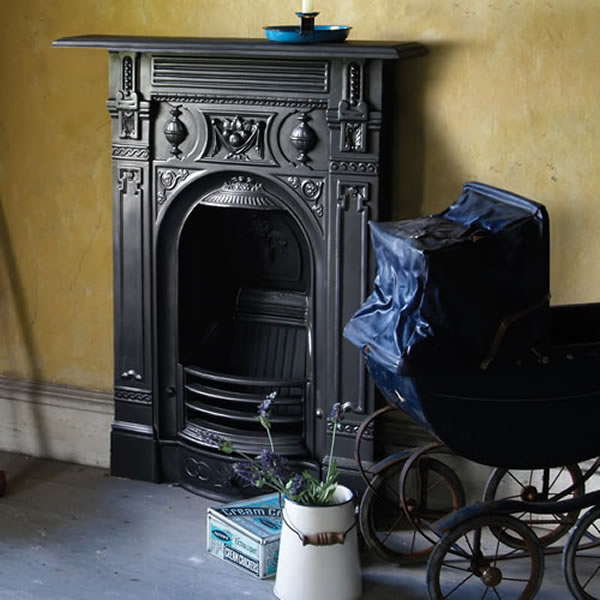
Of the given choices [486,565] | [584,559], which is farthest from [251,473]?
[584,559]

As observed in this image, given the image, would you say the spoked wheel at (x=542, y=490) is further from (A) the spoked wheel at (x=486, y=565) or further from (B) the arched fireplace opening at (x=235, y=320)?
(B) the arched fireplace opening at (x=235, y=320)

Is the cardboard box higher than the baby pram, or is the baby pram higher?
the baby pram

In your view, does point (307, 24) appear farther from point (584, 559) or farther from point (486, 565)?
point (584, 559)

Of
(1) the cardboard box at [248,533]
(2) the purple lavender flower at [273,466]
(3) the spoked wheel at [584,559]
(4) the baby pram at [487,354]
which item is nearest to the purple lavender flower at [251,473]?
(2) the purple lavender flower at [273,466]

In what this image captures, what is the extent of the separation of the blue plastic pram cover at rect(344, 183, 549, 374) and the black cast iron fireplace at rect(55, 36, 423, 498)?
739mm

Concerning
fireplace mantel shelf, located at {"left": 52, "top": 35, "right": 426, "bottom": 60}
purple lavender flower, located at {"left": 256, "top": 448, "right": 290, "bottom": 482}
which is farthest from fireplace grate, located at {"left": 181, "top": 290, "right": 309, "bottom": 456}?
fireplace mantel shelf, located at {"left": 52, "top": 35, "right": 426, "bottom": 60}

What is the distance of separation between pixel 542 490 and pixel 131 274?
5.23ft

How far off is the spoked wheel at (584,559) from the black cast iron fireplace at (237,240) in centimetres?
77

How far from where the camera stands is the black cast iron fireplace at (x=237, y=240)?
3637mm

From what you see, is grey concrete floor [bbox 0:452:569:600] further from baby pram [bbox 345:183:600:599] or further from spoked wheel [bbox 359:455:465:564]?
baby pram [bbox 345:183:600:599]

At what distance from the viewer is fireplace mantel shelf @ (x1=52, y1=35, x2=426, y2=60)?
3.45 metres

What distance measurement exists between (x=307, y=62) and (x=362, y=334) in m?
0.97

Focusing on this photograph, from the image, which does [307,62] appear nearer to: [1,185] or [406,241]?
[406,241]

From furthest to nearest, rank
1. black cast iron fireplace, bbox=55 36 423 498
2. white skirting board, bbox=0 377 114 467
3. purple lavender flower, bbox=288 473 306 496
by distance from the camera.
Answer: white skirting board, bbox=0 377 114 467
black cast iron fireplace, bbox=55 36 423 498
purple lavender flower, bbox=288 473 306 496
